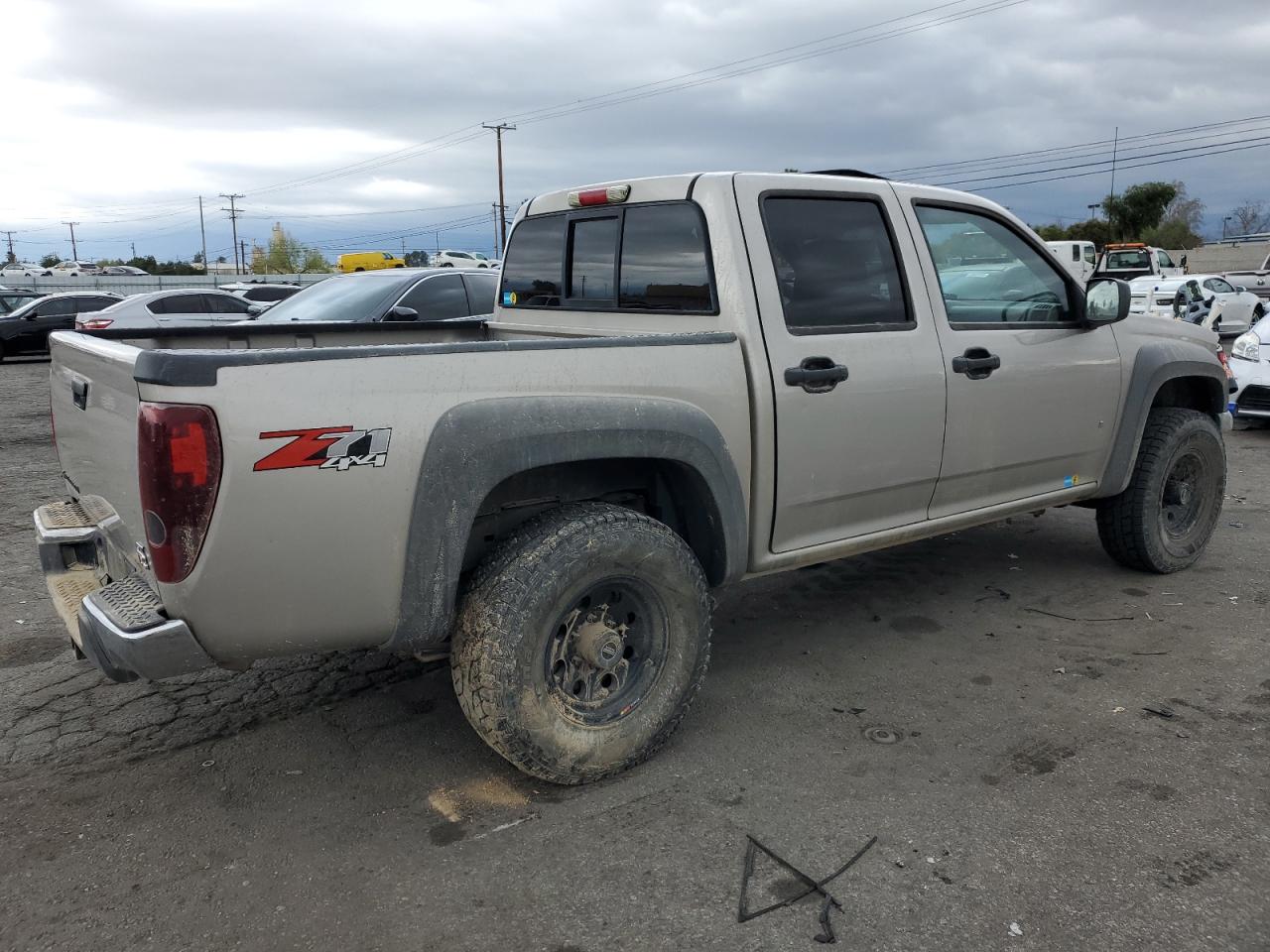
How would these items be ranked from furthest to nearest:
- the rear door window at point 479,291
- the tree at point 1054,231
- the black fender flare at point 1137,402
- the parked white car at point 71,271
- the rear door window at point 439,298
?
the parked white car at point 71,271
the tree at point 1054,231
the rear door window at point 479,291
the rear door window at point 439,298
the black fender flare at point 1137,402

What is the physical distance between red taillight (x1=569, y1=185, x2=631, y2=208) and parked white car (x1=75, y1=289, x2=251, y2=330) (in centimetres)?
1186

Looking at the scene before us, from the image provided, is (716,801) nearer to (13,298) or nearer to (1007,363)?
(1007,363)

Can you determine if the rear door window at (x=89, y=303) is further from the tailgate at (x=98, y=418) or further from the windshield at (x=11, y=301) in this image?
the tailgate at (x=98, y=418)

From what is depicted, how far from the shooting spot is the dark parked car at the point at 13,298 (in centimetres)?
2250

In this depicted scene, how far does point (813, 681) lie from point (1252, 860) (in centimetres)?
168

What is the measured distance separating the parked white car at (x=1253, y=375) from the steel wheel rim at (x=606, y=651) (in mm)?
9045

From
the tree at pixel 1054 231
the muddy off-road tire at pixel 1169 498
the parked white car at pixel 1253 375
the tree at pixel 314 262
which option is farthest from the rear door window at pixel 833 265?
the tree at pixel 314 262

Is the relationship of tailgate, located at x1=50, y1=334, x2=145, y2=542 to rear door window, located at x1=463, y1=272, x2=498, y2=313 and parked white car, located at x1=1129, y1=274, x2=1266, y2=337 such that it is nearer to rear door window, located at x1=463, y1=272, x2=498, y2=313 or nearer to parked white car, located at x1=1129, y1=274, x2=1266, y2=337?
rear door window, located at x1=463, y1=272, x2=498, y2=313

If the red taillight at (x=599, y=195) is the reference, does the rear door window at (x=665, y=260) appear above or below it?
below

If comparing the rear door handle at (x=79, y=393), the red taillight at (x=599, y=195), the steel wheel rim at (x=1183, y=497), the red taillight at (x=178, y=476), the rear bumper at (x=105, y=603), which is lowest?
the steel wheel rim at (x=1183, y=497)

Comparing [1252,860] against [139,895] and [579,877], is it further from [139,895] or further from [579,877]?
[139,895]

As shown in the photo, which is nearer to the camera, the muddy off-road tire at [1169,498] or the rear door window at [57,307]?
the muddy off-road tire at [1169,498]

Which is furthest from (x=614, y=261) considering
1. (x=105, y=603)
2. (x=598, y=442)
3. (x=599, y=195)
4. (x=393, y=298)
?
(x=393, y=298)

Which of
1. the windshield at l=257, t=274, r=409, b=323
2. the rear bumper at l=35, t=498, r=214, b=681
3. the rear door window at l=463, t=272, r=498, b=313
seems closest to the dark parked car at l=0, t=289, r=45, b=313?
the windshield at l=257, t=274, r=409, b=323
